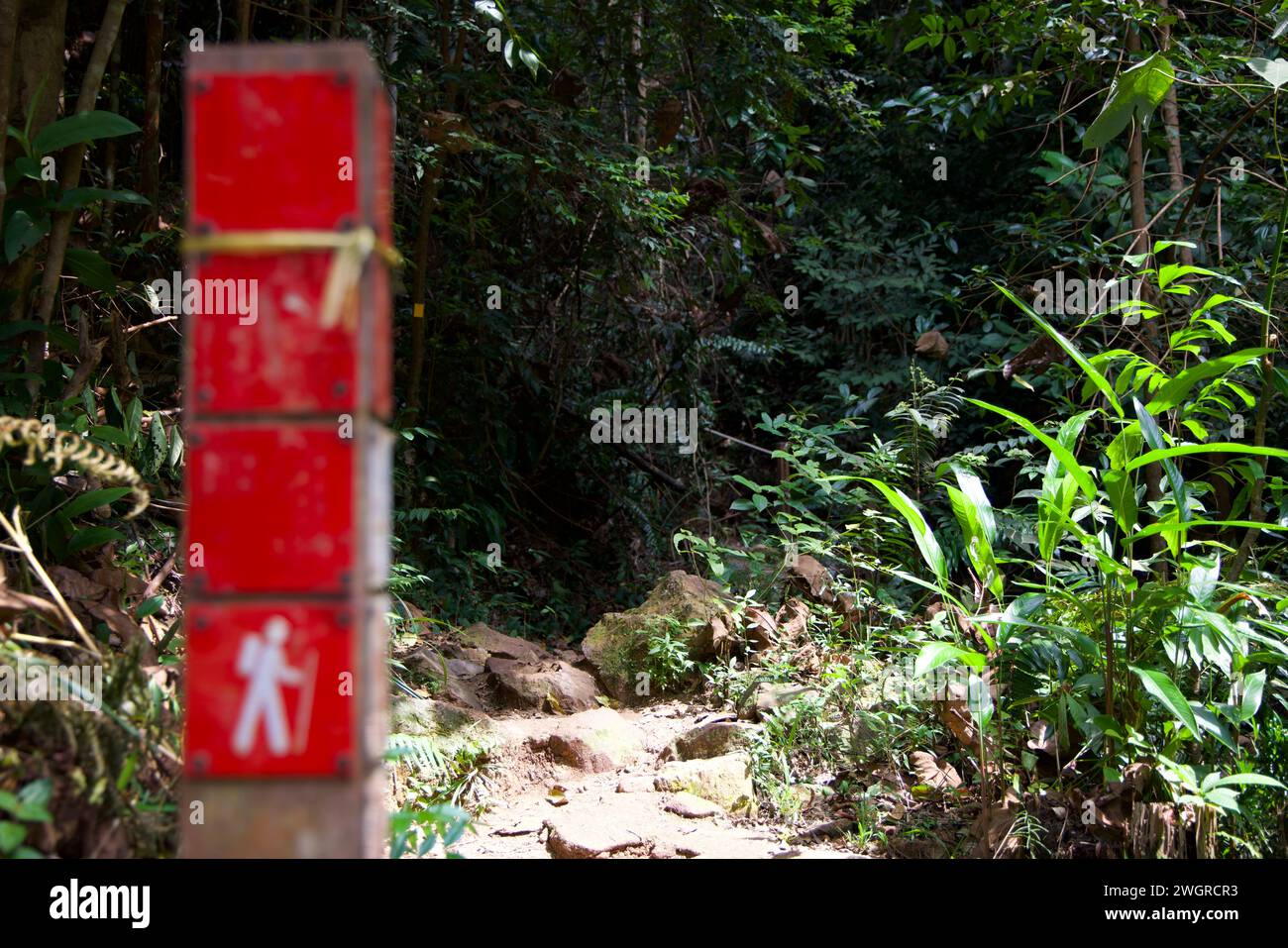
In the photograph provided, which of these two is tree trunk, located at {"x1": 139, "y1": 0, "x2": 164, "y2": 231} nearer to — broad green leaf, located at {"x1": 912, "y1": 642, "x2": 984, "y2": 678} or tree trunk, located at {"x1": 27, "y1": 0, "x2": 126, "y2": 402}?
tree trunk, located at {"x1": 27, "y1": 0, "x2": 126, "y2": 402}

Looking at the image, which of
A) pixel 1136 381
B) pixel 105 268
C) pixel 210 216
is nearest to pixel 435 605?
pixel 105 268

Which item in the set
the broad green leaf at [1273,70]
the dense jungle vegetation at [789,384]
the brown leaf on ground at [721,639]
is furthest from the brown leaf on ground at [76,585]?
the broad green leaf at [1273,70]

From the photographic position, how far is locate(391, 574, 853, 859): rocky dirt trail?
2936 millimetres

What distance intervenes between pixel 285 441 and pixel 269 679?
0.25 metres

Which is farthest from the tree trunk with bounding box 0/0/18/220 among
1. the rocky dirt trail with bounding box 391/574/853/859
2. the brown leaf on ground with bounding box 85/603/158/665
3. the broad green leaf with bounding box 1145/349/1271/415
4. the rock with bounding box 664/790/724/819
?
the broad green leaf with bounding box 1145/349/1271/415

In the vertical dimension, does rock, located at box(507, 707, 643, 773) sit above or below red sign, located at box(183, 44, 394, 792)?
below

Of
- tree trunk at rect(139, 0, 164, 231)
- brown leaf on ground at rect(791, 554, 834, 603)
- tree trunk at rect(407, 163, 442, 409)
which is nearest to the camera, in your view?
tree trunk at rect(139, 0, 164, 231)

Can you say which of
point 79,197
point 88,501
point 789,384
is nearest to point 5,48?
point 79,197

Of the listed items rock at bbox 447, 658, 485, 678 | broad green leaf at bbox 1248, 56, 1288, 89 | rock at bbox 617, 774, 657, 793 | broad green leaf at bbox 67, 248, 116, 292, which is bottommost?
rock at bbox 617, 774, 657, 793

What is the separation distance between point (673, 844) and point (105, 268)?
Answer: 256 cm

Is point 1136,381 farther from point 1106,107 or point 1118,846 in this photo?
point 1118,846

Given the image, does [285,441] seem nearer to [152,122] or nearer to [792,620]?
[792,620]

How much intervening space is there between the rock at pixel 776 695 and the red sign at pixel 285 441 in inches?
105

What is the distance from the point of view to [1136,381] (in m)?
3.09
